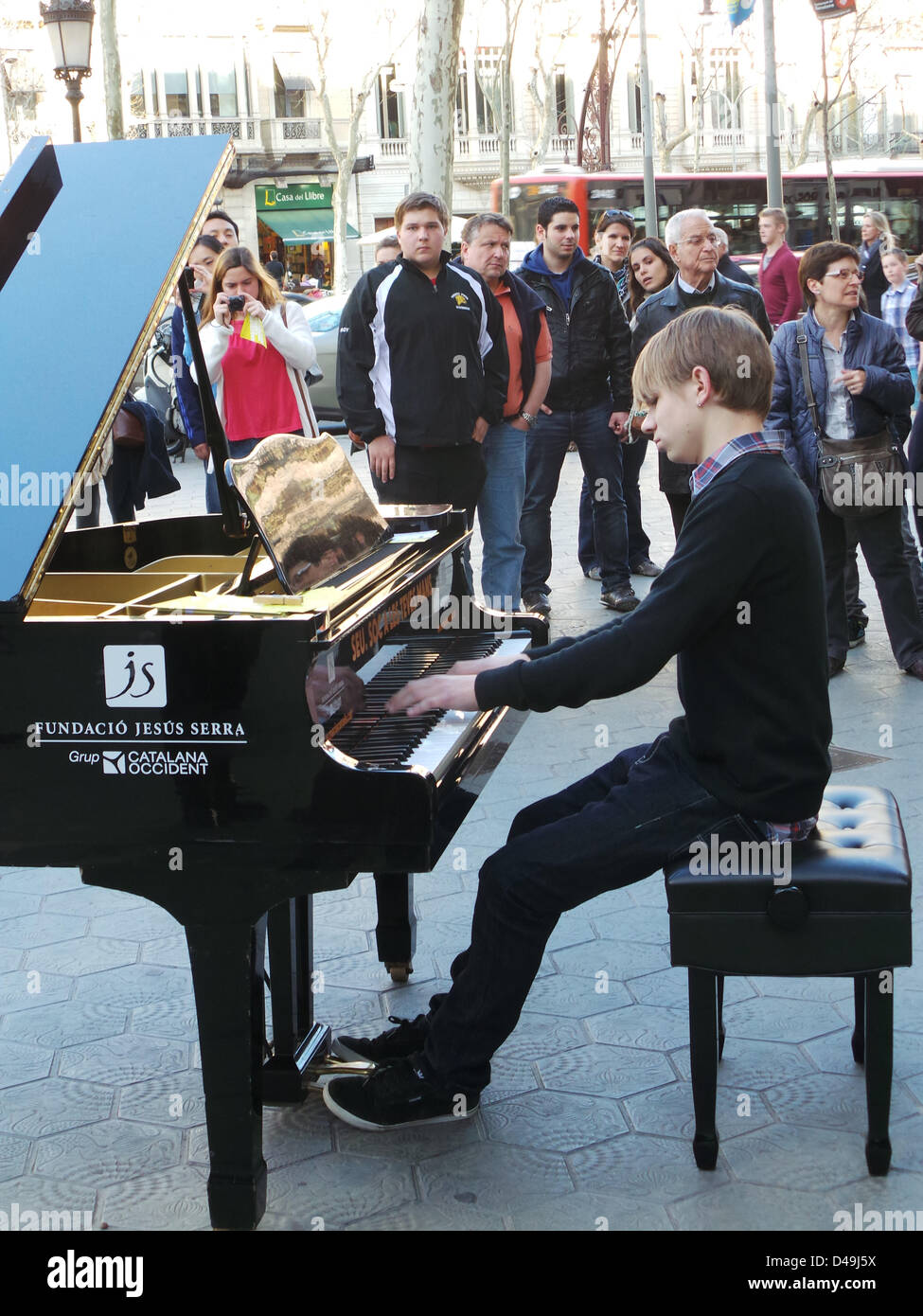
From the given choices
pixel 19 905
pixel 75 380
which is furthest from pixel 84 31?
pixel 75 380

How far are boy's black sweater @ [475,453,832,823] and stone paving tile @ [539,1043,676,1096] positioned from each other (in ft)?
2.63

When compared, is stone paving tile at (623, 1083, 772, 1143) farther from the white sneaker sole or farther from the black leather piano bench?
the white sneaker sole

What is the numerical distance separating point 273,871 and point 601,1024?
131cm

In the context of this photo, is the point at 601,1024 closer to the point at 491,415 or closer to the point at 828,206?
the point at 491,415

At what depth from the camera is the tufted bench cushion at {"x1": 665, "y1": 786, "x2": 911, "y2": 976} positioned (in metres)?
2.67

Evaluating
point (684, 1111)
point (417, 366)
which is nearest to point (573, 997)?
point (684, 1111)

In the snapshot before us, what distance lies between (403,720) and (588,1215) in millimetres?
1012

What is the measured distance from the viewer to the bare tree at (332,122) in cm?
4050

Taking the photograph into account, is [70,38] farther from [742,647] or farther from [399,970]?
[742,647]

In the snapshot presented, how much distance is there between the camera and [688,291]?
7.23 meters

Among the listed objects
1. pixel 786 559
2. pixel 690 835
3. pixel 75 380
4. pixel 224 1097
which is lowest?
pixel 224 1097

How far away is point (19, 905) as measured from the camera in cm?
432

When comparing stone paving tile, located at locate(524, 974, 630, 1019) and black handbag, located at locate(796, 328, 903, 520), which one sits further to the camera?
black handbag, located at locate(796, 328, 903, 520)

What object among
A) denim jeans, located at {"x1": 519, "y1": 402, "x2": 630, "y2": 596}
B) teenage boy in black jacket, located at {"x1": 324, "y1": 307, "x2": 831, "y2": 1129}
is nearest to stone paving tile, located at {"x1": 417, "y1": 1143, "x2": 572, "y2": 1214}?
teenage boy in black jacket, located at {"x1": 324, "y1": 307, "x2": 831, "y2": 1129}
